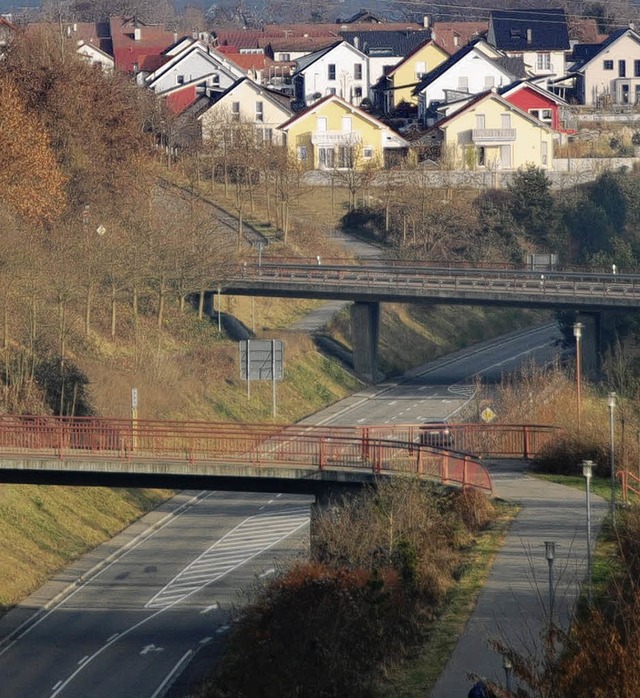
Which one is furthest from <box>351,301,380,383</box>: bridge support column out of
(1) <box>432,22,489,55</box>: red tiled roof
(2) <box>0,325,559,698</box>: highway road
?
(1) <box>432,22,489,55</box>: red tiled roof

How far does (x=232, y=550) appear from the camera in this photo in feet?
125

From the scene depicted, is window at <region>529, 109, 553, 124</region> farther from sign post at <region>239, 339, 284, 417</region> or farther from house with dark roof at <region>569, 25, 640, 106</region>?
sign post at <region>239, 339, 284, 417</region>

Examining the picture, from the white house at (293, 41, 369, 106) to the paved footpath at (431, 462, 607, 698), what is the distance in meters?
80.1

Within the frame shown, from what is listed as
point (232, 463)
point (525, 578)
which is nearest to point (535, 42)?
point (232, 463)

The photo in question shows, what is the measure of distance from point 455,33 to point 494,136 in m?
45.7

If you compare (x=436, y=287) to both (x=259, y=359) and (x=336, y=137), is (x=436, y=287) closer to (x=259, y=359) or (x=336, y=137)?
(x=259, y=359)

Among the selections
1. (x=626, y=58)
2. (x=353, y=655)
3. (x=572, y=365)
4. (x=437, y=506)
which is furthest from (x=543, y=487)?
(x=626, y=58)

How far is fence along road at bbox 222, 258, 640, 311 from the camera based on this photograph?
2196 inches

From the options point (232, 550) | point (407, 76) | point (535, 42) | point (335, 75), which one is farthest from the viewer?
point (535, 42)

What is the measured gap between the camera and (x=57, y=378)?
4366cm

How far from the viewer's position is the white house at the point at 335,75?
108m

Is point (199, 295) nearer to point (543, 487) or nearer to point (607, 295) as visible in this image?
point (607, 295)

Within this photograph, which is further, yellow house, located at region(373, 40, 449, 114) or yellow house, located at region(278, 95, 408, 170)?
yellow house, located at region(373, 40, 449, 114)

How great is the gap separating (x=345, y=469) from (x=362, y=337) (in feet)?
96.5
